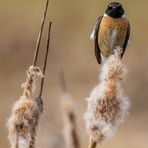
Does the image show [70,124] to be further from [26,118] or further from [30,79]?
[30,79]

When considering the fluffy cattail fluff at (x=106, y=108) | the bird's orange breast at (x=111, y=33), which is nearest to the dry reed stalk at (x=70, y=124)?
the fluffy cattail fluff at (x=106, y=108)

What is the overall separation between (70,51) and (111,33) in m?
9.93

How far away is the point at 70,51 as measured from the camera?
14.4 meters

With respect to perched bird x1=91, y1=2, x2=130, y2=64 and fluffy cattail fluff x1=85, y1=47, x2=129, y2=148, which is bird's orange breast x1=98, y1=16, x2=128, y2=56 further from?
fluffy cattail fluff x1=85, y1=47, x2=129, y2=148

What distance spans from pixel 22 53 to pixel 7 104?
2.11 metres

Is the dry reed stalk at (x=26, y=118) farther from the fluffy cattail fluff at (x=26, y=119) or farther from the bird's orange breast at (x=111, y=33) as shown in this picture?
the bird's orange breast at (x=111, y=33)

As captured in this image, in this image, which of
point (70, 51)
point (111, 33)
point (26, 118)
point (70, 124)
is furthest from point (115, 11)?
point (70, 51)

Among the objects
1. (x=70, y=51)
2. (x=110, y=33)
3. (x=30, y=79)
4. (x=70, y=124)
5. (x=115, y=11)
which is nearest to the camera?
(x=70, y=124)

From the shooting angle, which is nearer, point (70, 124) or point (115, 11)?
point (70, 124)

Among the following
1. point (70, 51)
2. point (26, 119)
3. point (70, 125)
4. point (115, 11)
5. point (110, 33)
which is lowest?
point (70, 125)

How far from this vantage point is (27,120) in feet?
9.45

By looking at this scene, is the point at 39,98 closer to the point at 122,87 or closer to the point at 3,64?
the point at 122,87

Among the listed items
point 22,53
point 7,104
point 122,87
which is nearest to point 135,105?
point 7,104

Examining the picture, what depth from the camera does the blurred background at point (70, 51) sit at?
12359mm
